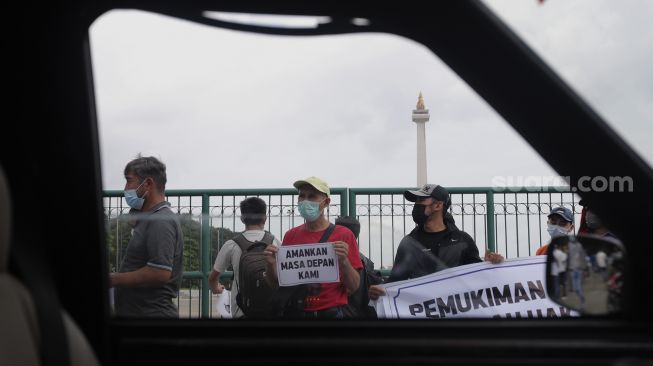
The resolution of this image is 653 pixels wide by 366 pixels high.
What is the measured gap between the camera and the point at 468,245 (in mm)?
4758

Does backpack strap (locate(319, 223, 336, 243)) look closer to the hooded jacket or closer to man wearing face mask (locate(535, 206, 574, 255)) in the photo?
the hooded jacket

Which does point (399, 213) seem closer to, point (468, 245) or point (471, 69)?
point (468, 245)

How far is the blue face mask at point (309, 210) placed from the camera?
497cm

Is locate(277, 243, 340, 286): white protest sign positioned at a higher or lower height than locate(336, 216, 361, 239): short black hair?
lower

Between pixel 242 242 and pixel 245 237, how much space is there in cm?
14

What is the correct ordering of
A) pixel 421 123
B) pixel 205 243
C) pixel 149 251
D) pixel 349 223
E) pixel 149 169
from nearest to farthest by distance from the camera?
pixel 421 123, pixel 149 251, pixel 149 169, pixel 349 223, pixel 205 243

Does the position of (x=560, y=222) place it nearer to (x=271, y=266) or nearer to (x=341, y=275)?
(x=341, y=275)

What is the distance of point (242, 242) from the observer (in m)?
5.41

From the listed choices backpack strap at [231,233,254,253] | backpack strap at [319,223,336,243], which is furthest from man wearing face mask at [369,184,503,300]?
backpack strap at [231,233,254,253]

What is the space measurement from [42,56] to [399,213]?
5330mm

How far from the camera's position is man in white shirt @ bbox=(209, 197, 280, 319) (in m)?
5.34

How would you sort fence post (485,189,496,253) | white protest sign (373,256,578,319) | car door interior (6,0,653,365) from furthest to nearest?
fence post (485,189,496,253) < white protest sign (373,256,578,319) < car door interior (6,0,653,365)

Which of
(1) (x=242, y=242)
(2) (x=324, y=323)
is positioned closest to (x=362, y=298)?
(1) (x=242, y=242)

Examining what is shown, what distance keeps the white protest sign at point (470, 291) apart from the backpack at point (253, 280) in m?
0.71
